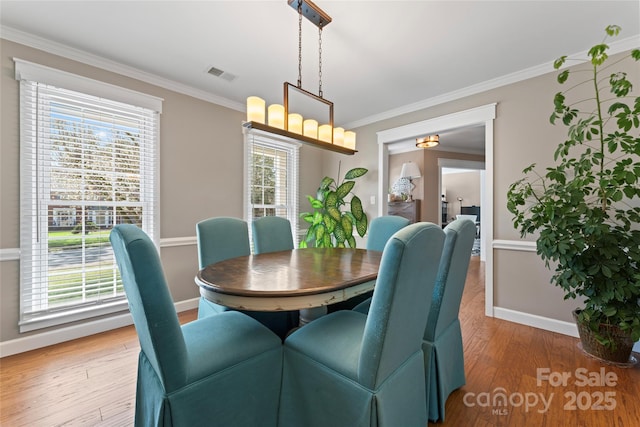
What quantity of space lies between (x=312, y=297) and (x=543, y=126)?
9.73ft

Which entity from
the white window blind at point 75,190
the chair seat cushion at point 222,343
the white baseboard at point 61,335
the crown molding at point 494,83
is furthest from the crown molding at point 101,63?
the chair seat cushion at point 222,343

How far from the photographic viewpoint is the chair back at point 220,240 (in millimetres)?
2152

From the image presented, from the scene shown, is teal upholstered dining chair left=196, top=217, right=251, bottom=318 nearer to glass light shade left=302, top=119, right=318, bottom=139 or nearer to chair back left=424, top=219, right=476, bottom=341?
glass light shade left=302, top=119, right=318, bottom=139

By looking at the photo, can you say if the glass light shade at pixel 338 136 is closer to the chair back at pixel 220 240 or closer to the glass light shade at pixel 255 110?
the glass light shade at pixel 255 110

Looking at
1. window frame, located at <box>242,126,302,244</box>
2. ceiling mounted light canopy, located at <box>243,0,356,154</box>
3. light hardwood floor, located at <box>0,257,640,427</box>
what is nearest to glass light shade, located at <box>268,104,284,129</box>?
ceiling mounted light canopy, located at <box>243,0,356,154</box>

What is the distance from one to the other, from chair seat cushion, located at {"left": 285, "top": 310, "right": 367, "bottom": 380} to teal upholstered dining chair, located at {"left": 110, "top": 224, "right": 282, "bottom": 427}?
160mm

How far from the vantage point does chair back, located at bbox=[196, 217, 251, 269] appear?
2.15 meters

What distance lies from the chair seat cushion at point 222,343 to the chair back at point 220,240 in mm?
766

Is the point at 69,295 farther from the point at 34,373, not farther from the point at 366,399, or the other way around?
the point at 366,399

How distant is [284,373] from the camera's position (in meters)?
1.33

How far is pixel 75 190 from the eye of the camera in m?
2.45

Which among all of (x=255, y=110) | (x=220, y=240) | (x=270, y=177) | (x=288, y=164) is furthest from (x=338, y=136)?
(x=288, y=164)

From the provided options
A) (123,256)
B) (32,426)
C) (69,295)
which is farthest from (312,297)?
(69,295)

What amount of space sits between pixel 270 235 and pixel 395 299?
1883 mm
